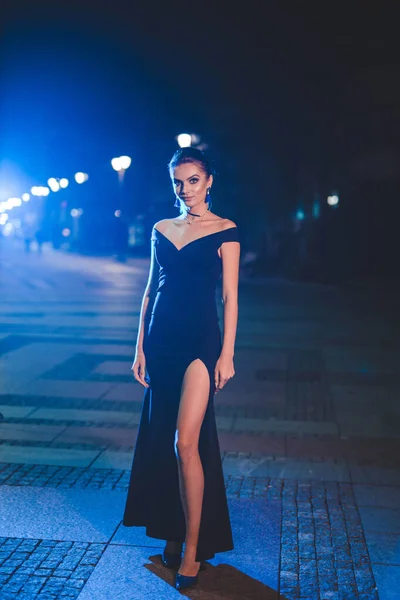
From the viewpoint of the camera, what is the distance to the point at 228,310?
3.89 m

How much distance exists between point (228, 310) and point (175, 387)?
50cm

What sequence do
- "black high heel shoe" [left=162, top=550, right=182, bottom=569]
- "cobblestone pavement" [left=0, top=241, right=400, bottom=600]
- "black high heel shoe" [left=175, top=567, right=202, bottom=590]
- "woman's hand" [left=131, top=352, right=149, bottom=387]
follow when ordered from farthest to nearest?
"woman's hand" [left=131, top=352, right=149, bottom=387], "black high heel shoe" [left=162, top=550, right=182, bottom=569], "cobblestone pavement" [left=0, top=241, right=400, bottom=600], "black high heel shoe" [left=175, top=567, right=202, bottom=590]

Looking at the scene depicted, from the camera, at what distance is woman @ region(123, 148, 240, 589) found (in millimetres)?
3828

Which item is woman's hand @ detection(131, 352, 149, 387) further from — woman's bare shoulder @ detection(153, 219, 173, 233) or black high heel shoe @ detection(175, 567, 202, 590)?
black high heel shoe @ detection(175, 567, 202, 590)

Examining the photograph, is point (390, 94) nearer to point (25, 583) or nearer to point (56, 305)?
point (56, 305)

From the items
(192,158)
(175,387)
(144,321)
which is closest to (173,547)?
(175,387)

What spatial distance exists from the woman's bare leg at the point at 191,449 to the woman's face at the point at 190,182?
88cm

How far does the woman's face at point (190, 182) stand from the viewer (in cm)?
392

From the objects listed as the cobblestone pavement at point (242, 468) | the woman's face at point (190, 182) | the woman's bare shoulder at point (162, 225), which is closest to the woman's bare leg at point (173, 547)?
the cobblestone pavement at point (242, 468)

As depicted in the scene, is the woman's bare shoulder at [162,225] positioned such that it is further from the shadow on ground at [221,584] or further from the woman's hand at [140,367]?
the shadow on ground at [221,584]

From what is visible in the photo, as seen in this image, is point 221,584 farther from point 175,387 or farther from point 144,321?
point 144,321

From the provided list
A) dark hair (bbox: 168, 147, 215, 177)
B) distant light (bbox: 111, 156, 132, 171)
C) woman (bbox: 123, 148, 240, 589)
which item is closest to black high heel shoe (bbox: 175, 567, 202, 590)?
woman (bbox: 123, 148, 240, 589)

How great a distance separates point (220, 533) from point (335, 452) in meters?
2.44

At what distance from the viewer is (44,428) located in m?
6.77
